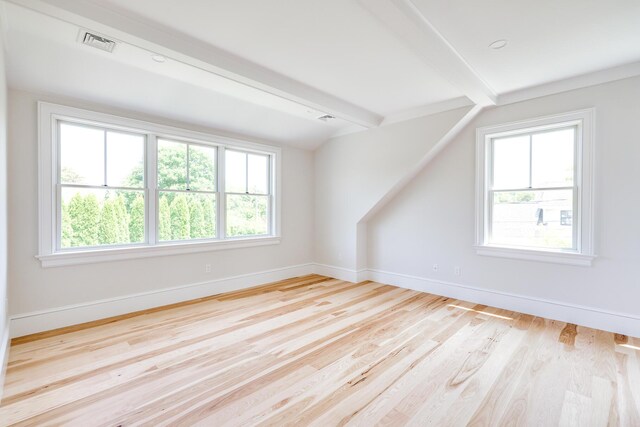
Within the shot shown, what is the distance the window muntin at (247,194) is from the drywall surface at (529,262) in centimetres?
189

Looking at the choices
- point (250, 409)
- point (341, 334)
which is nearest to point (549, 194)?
point (341, 334)

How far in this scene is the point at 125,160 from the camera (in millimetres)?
3621

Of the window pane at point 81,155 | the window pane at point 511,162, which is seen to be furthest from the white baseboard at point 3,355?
the window pane at point 511,162

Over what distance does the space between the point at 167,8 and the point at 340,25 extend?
4.05ft

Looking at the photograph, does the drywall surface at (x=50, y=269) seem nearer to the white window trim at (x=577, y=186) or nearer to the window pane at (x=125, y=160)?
the window pane at (x=125, y=160)

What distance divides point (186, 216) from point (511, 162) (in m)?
4.37

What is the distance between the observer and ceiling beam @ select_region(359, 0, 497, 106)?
201cm

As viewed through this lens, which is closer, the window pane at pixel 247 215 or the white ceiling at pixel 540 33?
the white ceiling at pixel 540 33

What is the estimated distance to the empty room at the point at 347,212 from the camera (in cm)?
208

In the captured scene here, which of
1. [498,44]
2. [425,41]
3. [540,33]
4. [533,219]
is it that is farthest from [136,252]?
[533,219]

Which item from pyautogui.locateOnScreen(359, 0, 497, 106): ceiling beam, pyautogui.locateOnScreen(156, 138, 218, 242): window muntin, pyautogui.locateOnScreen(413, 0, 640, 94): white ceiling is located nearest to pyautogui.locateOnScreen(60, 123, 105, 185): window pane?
pyautogui.locateOnScreen(156, 138, 218, 242): window muntin

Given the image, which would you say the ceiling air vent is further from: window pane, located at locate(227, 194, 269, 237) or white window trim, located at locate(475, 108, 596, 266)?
white window trim, located at locate(475, 108, 596, 266)

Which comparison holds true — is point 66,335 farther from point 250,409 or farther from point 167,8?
point 167,8

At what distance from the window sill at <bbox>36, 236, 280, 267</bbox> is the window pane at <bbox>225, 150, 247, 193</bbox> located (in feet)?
2.71
